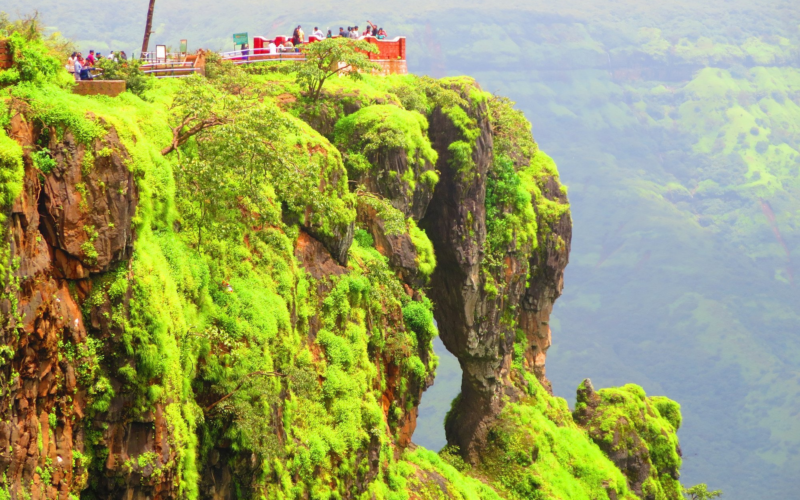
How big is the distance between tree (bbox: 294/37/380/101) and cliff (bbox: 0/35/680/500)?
3.02 feet

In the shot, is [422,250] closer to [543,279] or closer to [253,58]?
[253,58]

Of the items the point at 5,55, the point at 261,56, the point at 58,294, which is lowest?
the point at 58,294

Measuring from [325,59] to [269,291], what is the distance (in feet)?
50.3

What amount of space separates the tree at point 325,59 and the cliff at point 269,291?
92 cm

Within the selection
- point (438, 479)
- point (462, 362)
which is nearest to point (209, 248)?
point (438, 479)

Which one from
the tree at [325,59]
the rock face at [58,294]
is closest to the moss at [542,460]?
the tree at [325,59]

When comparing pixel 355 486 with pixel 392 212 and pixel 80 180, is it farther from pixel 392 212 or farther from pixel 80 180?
pixel 80 180

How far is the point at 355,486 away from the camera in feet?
91.9

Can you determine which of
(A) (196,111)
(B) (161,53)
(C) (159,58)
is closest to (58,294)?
(A) (196,111)

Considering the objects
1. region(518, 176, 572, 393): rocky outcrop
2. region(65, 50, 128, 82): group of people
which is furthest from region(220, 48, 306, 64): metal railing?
region(518, 176, 572, 393): rocky outcrop

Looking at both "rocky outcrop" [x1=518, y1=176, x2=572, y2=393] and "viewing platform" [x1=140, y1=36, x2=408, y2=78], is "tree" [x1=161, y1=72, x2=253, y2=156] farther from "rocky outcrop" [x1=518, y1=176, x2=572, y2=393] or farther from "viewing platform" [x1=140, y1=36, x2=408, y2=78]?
"rocky outcrop" [x1=518, y1=176, x2=572, y2=393]

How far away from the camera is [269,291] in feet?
81.9

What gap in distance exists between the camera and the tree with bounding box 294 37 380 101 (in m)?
36.8

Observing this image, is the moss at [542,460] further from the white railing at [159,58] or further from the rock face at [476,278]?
the white railing at [159,58]
